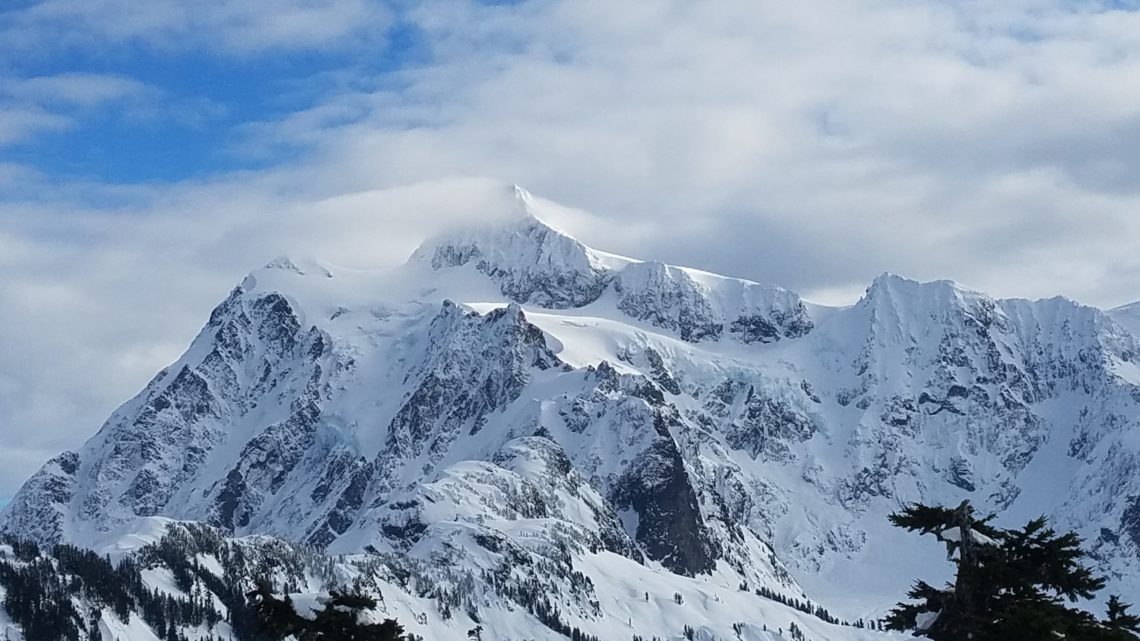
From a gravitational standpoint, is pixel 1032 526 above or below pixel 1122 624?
above

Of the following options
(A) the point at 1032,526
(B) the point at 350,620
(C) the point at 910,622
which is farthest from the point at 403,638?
(A) the point at 1032,526

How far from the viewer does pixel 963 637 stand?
179 ft

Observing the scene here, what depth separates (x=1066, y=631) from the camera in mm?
51281

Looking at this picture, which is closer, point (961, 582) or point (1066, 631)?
point (1066, 631)

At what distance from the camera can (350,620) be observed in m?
52.8

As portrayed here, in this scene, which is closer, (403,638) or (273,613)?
(273,613)

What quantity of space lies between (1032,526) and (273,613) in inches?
821

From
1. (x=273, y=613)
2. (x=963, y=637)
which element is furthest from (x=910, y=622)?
(x=273, y=613)

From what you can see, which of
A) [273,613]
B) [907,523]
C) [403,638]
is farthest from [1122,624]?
[273,613]

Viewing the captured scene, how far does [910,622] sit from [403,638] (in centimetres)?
1432

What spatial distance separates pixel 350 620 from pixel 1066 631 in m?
18.8

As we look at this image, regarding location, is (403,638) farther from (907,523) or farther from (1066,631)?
(1066,631)

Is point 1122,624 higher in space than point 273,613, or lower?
lower

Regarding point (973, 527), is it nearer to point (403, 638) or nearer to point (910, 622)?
point (910, 622)
